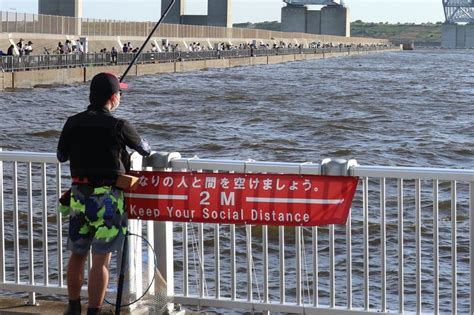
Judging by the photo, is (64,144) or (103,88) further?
(64,144)

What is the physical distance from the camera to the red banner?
6.32 metres

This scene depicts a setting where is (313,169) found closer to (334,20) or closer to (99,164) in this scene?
(99,164)

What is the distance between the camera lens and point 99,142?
19.5 ft

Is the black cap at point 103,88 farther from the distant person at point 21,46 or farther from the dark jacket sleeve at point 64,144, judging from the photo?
the distant person at point 21,46

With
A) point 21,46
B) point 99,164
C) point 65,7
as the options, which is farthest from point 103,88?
point 65,7

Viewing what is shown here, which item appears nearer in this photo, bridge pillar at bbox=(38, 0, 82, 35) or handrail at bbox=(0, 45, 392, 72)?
handrail at bbox=(0, 45, 392, 72)

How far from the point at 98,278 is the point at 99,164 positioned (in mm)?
607

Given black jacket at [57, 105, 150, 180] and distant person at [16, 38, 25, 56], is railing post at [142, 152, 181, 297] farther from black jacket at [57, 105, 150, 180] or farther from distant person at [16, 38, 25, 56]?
distant person at [16, 38, 25, 56]

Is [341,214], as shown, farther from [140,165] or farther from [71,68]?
[71,68]

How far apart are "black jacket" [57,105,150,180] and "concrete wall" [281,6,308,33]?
191268 millimetres

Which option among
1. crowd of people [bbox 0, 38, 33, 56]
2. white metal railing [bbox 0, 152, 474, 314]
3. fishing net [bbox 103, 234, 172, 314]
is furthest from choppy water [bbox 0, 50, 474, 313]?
fishing net [bbox 103, 234, 172, 314]

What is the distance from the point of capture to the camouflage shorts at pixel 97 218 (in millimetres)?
5977

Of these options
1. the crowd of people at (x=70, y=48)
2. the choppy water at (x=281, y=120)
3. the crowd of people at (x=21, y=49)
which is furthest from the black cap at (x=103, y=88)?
the crowd of people at (x=70, y=48)

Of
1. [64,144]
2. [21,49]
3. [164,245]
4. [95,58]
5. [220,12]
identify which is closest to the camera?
[64,144]
